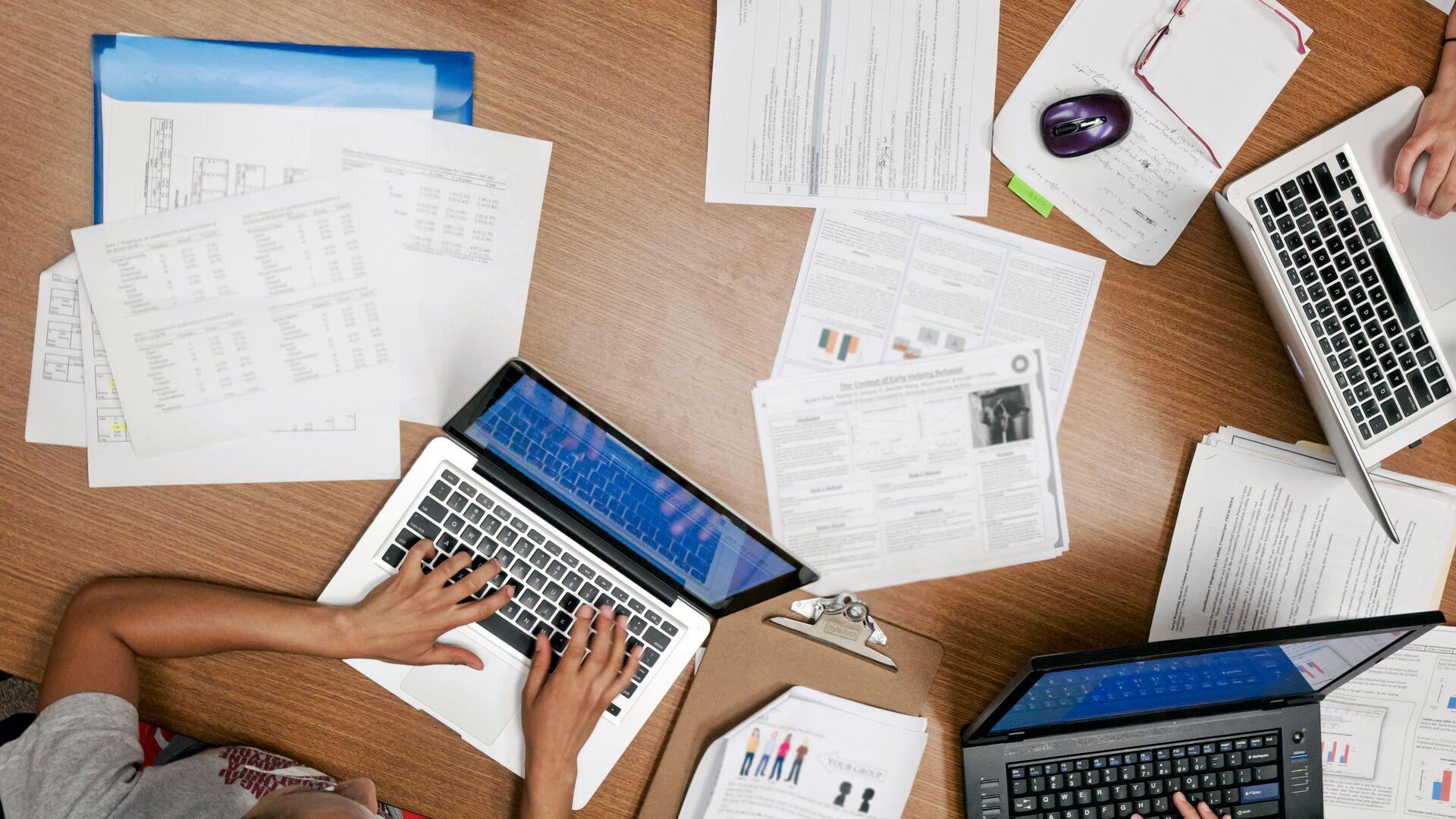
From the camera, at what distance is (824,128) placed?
0.97m

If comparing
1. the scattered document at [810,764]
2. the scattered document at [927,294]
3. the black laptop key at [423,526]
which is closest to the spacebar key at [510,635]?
the black laptop key at [423,526]

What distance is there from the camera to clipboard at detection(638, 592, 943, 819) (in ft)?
3.17

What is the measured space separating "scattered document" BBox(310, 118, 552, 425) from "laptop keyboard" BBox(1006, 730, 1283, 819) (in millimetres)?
755

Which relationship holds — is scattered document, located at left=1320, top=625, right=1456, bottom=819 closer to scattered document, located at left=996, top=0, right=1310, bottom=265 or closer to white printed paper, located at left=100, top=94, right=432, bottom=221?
scattered document, located at left=996, top=0, right=1310, bottom=265

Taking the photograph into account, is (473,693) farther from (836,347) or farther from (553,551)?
(836,347)

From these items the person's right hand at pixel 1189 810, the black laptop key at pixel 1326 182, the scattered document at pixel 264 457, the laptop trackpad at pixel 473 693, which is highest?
the black laptop key at pixel 1326 182

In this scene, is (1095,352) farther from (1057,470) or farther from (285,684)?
(285,684)

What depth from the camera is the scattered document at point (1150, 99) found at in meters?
0.98

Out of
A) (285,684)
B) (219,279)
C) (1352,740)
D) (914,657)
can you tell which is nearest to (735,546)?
(914,657)

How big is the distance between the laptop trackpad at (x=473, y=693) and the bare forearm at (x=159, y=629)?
0.09m

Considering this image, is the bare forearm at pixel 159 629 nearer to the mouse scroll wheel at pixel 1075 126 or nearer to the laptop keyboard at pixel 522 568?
the laptop keyboard at pixel 522 568

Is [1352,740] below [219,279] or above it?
below

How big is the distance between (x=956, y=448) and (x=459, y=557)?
572mm

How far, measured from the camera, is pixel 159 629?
0.92 meters
